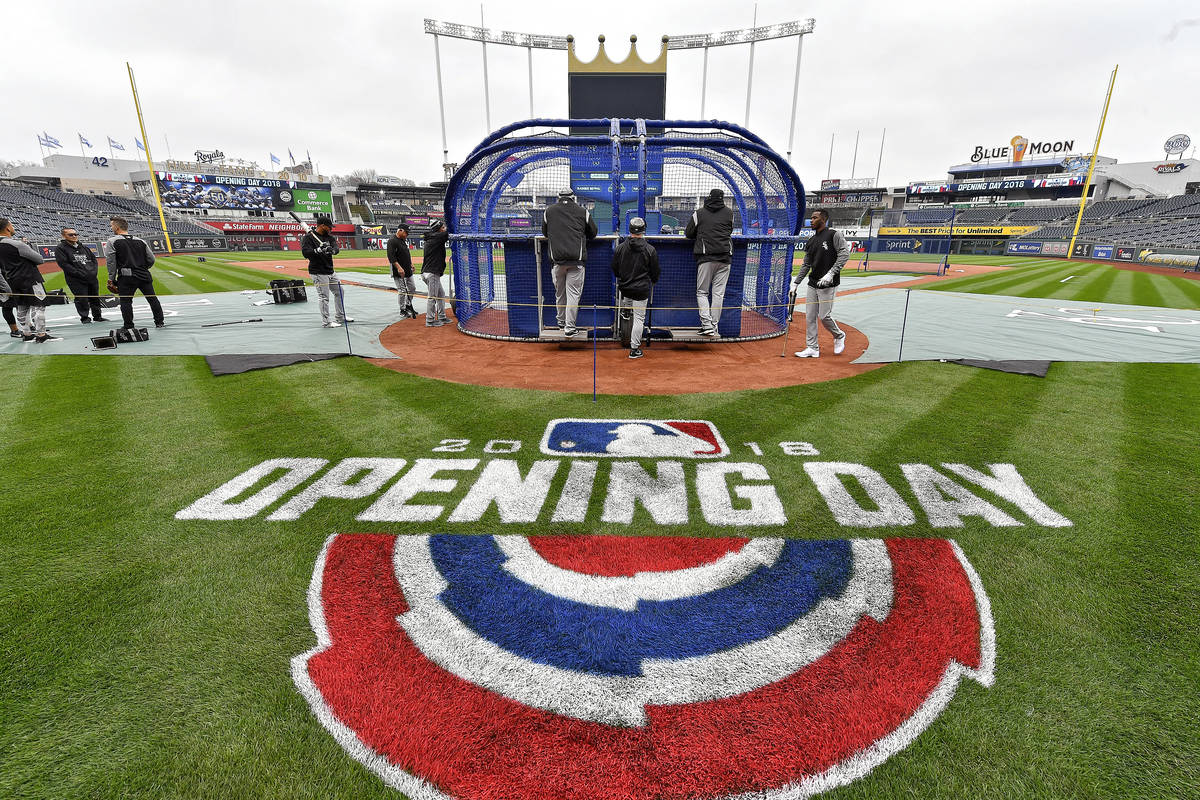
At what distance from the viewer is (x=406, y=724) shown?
2.04 metres

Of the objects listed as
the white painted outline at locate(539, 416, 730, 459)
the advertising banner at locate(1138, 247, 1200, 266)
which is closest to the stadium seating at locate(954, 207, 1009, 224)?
the advertising banner at locate(1138, 247, 1200, 266)

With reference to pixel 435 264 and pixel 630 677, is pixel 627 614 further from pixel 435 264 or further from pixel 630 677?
pixel 435 264

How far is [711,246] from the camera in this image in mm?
8320

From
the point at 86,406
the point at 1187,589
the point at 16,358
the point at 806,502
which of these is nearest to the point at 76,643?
the point at 806,502

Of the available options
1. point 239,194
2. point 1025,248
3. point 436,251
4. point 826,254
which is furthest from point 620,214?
point 239,194

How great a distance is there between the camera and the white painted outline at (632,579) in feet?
9.09

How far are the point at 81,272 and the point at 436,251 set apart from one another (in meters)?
7.76

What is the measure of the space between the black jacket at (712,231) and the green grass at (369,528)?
3.25 meters

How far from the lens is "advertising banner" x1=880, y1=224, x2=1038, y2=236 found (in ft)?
184

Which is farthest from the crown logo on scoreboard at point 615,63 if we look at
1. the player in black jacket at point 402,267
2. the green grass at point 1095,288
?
the player in black jacket at point 402,267

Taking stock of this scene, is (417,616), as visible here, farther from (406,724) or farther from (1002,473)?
(1002,473)

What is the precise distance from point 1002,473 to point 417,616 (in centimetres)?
→ 470

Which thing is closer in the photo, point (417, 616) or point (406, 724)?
point (406, 724)

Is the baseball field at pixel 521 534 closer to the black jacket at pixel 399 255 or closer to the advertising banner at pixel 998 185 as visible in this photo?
the black jacket at pixel 399 255
